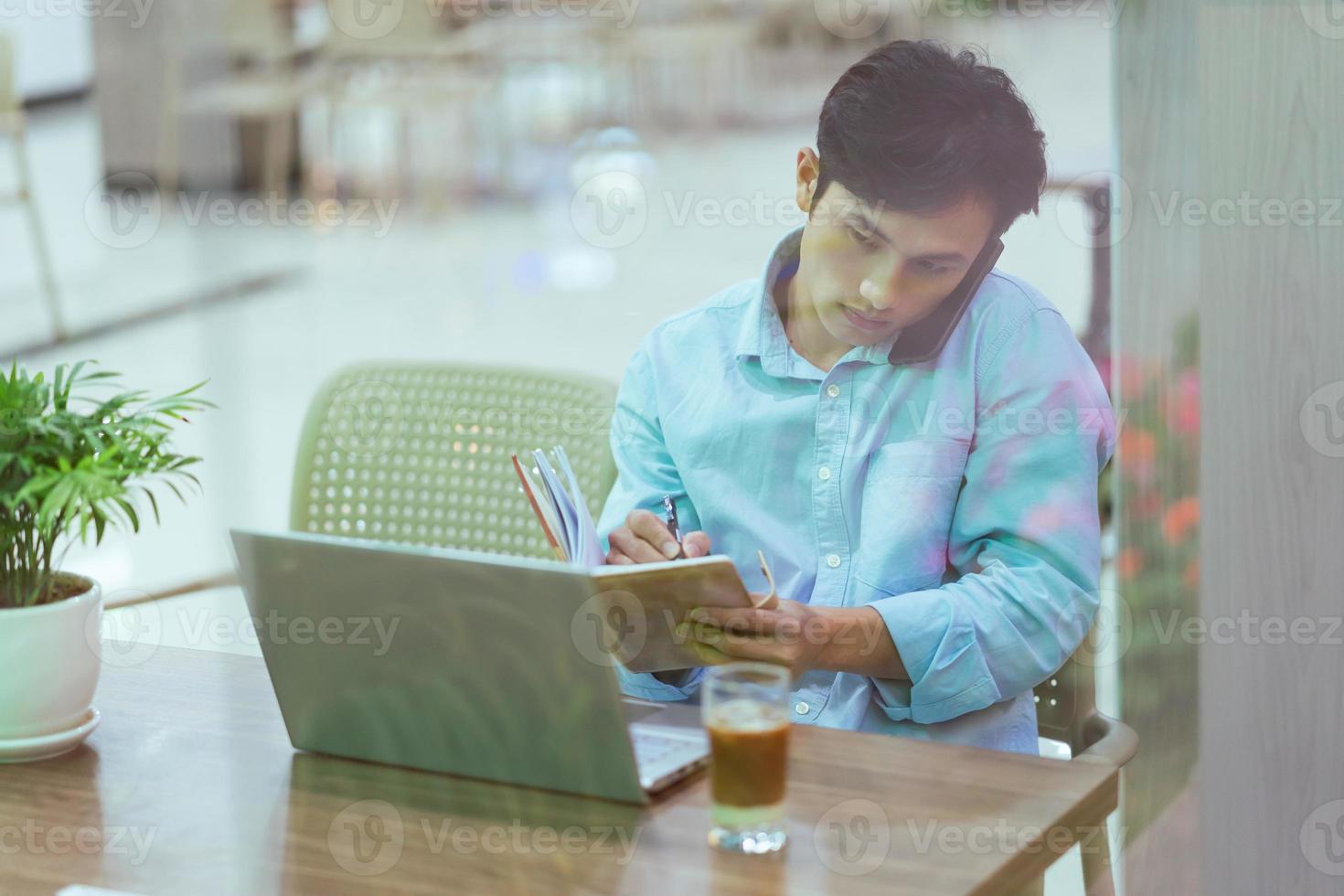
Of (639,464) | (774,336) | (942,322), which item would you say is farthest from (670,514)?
(942,322)

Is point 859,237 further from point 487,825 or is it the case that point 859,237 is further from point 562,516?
point 487,825

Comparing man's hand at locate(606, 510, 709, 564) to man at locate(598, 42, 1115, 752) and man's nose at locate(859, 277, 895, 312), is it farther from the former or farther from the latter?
man's nose at locate(859, 277, 895, 312)

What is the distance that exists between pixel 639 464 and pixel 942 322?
0.33 m

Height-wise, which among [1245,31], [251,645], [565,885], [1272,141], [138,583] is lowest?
[138,583]

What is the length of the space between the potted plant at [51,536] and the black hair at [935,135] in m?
0.67

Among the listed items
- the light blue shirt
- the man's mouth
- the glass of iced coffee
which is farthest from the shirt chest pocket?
the glass of iced coffee

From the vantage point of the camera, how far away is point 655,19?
7.11 feet

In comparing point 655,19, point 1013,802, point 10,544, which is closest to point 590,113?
point 655,19

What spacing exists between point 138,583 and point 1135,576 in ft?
5.99

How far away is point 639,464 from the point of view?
153 centimetres

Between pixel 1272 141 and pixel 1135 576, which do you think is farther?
pixel 1135 576

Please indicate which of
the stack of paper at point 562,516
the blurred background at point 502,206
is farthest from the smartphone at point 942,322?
the stack of paper at point 562,516

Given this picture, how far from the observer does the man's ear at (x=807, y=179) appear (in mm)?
1483

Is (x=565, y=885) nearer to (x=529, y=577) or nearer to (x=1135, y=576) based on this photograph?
(x=529, y=577)
